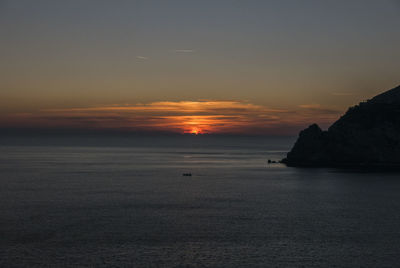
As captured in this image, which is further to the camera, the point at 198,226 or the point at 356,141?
the point at 356,141

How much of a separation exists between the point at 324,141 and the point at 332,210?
110975 millimetres

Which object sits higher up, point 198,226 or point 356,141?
point 356,141

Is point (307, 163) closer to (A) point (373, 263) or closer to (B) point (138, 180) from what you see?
(B) point (138, 180)

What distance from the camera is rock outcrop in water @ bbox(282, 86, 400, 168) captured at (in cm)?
17388

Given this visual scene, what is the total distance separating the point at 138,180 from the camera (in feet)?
425

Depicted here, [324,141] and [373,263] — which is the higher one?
[324,141]

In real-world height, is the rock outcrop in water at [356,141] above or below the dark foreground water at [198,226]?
above

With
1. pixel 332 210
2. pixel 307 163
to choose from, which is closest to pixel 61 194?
pixel 332 210

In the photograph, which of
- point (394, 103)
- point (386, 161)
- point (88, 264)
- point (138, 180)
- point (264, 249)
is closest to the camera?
point (88, 264)

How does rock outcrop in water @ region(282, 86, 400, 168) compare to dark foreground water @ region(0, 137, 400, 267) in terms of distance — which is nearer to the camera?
dark foreground water @ region(0, 137, 400, 267)

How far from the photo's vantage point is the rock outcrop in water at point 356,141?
174m

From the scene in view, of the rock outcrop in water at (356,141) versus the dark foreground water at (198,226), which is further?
the rock outcrop in water at (356,141)

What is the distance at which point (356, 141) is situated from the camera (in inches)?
6978

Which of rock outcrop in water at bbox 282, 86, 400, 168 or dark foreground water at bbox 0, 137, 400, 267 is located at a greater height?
rock outcrop in water at bbox 282, 86, 400, 168
